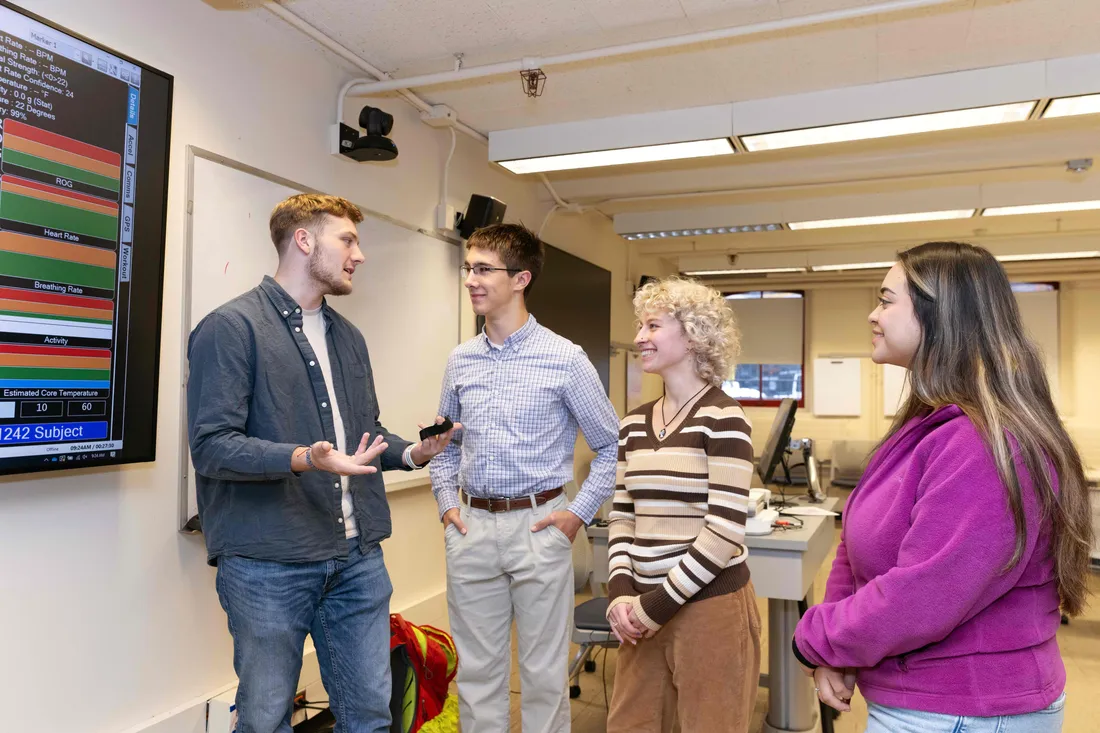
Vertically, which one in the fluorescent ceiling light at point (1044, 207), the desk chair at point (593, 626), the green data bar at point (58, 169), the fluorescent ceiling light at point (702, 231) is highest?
the fluorescent ceiling light at point (1044, 207)

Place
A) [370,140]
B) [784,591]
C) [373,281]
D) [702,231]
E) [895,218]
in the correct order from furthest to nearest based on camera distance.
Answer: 1. [702,231]
2. [895,218]
3. [373,281]
4. [370,140]
5. [784,591]

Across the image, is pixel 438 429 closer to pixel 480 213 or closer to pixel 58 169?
pixel 58 169

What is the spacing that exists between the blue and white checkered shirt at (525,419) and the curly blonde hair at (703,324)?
0.34 m

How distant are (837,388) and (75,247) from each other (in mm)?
8775

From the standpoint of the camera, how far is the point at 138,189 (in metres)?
2.28

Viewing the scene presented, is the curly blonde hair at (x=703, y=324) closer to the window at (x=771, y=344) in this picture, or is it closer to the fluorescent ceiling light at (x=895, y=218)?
the fluorescent ceiling light at (x=895, y=218)

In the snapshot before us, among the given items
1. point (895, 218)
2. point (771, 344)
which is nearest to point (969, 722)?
point (895, 218)

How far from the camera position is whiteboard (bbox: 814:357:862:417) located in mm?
9375

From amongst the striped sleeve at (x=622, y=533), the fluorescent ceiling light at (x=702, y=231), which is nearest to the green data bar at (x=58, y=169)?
the striped sleeve at (x=622, y=533)

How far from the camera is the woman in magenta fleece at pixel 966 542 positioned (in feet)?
3.52


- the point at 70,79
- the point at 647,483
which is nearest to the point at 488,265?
the point at 647,483

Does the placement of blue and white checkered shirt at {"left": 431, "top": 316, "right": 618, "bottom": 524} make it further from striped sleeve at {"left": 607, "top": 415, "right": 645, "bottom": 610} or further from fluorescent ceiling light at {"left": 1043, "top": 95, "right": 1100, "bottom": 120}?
fluorescent ceiling light at {"left": 1043, "top": 95, "right": 1100, "bottom": 120}

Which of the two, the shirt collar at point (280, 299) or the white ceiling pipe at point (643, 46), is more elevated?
the white ceiling pipe at point (643, 46)

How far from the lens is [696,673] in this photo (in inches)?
70.4
